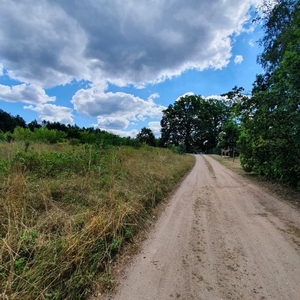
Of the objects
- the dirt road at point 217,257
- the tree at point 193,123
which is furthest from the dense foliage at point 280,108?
the tree at point 193,123

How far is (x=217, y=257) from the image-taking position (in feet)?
9.44

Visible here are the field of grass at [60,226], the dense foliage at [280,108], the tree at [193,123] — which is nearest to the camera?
the field of grass at [60,226]

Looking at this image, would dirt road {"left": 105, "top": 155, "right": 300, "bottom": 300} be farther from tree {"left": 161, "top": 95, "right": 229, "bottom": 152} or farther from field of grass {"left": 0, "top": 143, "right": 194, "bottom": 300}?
Result: tree {"left": 161, "top": 95, "right": 229, "bottom": 152}

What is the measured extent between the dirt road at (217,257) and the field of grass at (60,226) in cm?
41

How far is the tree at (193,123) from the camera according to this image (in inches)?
2138

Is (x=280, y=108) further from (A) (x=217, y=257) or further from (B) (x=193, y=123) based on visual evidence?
(B) (x=193, y=123)

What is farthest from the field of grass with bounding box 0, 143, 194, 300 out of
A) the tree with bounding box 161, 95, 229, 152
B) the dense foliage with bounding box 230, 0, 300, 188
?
the tree with bounding box 161, 95, 229, 152

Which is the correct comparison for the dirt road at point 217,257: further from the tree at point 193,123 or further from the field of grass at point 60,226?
the tree at point 193,123

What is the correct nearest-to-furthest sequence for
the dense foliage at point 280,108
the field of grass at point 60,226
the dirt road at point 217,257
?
the field of grass at point 60,226 < the dirt road at point 217,257 < the dense foliage at point 280,108

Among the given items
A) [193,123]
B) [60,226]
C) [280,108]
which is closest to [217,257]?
[60,226]

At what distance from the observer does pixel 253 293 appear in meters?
→ 2.19

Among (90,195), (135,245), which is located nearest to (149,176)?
(90,195)

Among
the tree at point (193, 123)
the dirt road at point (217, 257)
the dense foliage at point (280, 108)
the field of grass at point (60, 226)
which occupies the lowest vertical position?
the dirt road at point (217, 257)

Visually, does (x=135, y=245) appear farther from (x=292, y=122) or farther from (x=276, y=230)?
(x=292, y=122)
